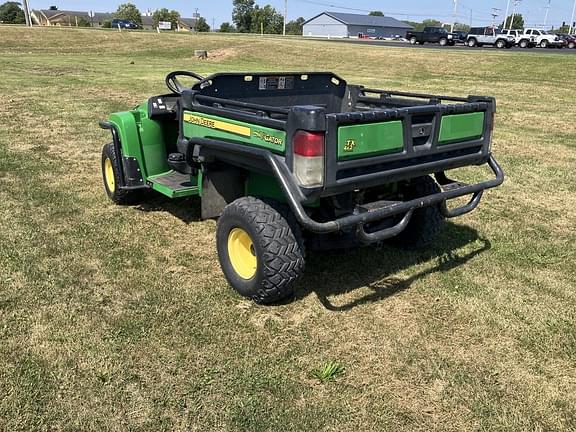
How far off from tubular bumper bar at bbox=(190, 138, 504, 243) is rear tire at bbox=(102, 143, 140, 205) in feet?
4.58

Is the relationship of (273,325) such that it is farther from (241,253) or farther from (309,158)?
(309,158)

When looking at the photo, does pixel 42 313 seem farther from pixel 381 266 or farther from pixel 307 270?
pixel 381 266

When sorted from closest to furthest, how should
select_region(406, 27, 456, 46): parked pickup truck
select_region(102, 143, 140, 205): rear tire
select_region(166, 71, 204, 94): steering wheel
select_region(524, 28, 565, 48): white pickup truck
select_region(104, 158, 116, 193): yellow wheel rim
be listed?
1. select_region(166, 71, 204, 94): steering wheel
2. select_region(102, 143, 140, 205): rear tire
3. select_region(104, 158, 116, 193): yellow wheel rim
4. select_region(524, 28, 565, 48): white pickup truck
5. select_region(406, 27, 456, 46): parked pickup truck

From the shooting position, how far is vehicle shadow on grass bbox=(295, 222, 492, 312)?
3650 mm

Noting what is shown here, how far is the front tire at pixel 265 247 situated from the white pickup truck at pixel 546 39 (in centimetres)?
3989

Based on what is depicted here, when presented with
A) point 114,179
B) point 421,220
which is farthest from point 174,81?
point 421,220

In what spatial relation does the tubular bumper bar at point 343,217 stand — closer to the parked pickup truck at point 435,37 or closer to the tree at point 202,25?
the parked pickup truck at point 435,37

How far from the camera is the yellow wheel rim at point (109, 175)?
5250 mm

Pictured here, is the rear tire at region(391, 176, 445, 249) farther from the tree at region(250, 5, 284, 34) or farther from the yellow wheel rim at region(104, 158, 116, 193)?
the tree at region(250, 5, 284, 34)

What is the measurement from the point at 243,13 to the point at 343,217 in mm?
112922

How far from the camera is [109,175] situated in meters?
5.32

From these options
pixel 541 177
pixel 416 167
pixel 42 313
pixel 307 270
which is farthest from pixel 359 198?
pixel 541 177

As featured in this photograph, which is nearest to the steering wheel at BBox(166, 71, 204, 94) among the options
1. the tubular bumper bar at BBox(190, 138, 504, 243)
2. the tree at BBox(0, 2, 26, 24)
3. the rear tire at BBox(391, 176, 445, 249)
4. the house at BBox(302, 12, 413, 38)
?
the tubular bumper bar at BBox(190, 138, 504, 243)

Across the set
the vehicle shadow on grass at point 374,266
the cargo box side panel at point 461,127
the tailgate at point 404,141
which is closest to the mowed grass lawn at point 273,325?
the vehicle shadow on grass at point 374,266
